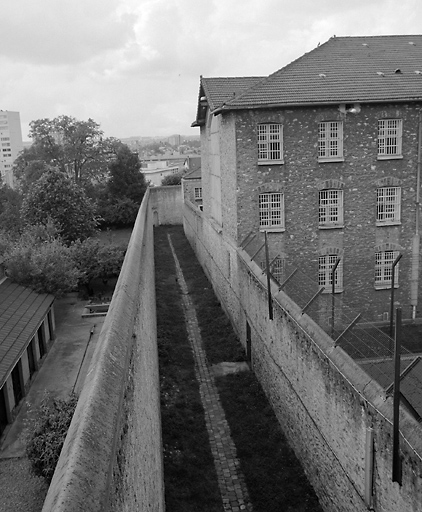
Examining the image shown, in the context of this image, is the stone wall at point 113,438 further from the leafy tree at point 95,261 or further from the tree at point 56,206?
the tree at point 56,206

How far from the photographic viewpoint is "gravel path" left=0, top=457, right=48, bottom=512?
11.2 metres

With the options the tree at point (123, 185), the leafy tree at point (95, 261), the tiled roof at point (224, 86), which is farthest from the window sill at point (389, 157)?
the tree at point (123, 185)

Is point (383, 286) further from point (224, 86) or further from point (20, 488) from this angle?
point (20, 488)

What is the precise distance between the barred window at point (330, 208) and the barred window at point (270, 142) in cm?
247

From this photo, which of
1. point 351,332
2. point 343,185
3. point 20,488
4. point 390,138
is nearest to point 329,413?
point 351,332

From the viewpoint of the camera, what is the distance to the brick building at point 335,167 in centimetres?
2031

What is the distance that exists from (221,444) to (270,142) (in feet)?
39.7

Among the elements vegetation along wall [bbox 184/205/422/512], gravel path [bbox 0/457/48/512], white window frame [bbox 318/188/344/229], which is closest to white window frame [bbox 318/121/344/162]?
white window frame [bbox 318/188/344/229]

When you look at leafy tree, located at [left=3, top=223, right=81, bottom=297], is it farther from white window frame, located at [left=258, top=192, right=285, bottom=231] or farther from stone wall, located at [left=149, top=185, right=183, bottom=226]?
stone wall, located at [left=149, top=185, right=183, bottom=226]

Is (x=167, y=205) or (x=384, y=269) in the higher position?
(x=167, y=205)

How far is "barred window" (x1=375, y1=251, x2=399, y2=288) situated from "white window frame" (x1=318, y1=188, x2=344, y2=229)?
2.36 m

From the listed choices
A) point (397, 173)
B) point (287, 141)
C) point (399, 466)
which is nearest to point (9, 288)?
point (287, 141)

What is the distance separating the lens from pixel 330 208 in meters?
21.4

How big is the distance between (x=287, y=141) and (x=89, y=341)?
11653 millimetres
